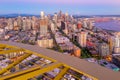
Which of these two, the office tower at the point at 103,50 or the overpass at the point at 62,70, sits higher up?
the overpass at the point at 62,70

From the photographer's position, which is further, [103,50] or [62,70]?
[103,50]

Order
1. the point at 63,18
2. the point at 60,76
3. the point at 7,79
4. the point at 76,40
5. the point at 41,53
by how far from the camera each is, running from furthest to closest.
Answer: the point at 63,18, the point at 76,40, the point at 41,53, the point at 60,76, the point at 7,79

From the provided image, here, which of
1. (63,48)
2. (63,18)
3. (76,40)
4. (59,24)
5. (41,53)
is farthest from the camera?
(63,18)

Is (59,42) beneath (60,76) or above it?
beneath

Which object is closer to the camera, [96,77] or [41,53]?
[96,77]

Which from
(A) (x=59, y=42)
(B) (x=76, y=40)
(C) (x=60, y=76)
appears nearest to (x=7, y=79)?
(C) (x=60, y=76)

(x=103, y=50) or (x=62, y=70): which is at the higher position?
(x=62, y=70)

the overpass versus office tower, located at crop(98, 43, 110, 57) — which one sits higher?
the overpass

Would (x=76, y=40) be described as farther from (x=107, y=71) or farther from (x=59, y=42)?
(x=107, y=71)

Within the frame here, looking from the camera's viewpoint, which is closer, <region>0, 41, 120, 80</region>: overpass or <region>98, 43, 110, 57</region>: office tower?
<region>0, 41, 120, 80</region>: overpass

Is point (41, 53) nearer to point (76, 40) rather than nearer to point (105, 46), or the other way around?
point (105, 46)

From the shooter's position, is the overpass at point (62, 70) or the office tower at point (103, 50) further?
the office tower at point (103, 50)
